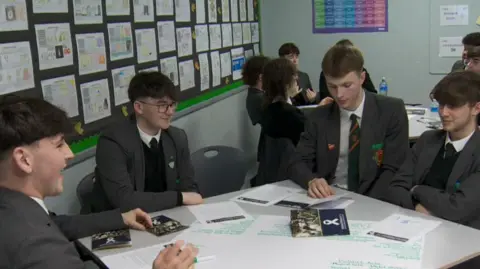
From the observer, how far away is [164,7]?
363 centimetres

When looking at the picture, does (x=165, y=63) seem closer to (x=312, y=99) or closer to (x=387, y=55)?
(x=312, y=99)

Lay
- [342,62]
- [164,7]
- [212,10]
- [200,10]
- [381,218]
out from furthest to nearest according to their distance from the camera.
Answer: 1. [212,10]
2. [200,10]
3. [164,7]
4. [342,62]
5. [381,218]

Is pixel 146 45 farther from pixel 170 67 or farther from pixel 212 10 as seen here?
pixel 212 10

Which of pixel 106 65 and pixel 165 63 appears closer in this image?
pixel 106 65

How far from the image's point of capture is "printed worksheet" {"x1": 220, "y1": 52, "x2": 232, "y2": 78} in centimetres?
466

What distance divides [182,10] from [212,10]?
578 millimetres

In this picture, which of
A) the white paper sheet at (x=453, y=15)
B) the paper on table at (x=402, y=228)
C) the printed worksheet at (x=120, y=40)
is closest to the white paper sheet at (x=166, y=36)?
the printed worksheet at (x=120, y=40)

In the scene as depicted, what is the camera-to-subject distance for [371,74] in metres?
5.56

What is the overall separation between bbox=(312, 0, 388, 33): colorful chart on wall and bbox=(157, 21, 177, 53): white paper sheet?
238 centimetres

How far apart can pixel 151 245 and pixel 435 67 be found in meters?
4.26

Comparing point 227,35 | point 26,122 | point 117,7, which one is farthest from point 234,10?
point 26,122

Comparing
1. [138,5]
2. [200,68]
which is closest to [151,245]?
[138,5]

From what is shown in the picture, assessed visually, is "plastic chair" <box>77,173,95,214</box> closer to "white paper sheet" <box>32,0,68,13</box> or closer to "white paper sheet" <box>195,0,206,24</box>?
"white paper sheet" <box>32,0,68,13</box>

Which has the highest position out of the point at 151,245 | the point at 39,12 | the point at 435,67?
the point at 39,12
